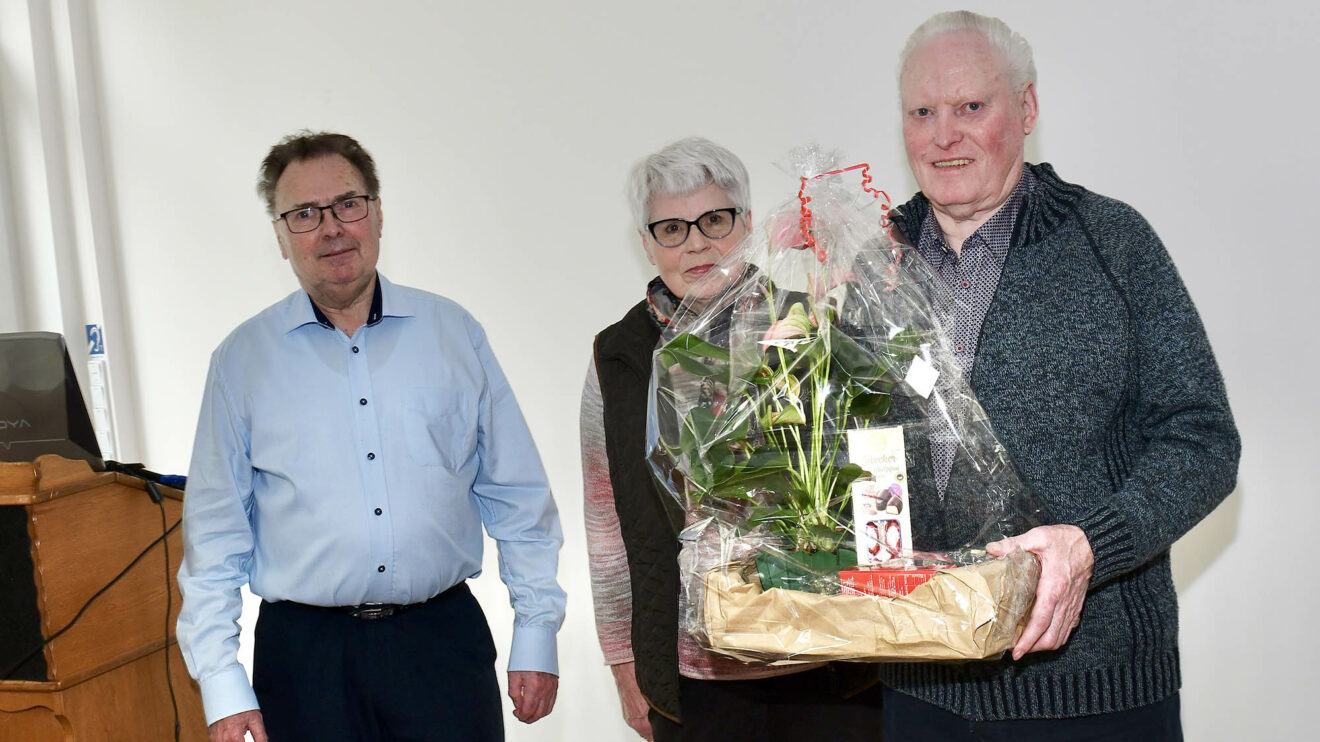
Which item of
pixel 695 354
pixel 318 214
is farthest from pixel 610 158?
pixel 695 354

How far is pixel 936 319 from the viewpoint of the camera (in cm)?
131

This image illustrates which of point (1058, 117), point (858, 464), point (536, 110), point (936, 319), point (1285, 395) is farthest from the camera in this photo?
point (536, 110)

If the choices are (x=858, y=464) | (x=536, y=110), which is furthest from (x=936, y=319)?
(x=536, y=110)

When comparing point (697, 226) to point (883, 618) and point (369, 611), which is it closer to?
point (369, 611)

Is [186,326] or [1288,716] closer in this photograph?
[1288,716]

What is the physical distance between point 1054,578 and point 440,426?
1.41 meters

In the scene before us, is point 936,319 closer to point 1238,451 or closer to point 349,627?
point 1238,451

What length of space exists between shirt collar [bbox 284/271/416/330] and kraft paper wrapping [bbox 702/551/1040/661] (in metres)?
1.33

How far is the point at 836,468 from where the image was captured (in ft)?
3.96

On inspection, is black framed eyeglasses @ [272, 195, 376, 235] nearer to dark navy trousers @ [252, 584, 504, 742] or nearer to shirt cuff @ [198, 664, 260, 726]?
dark navy trousers @ [252, 584, 504, 742]

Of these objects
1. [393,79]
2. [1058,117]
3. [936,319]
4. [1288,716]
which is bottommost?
[1288,716]

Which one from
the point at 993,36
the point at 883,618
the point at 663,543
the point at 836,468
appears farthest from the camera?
the point at 663,543

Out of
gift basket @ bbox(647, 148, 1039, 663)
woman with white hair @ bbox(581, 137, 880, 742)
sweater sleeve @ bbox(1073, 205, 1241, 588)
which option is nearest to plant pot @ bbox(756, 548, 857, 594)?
gift basket @ bbox(647, 148, 1039, 663)

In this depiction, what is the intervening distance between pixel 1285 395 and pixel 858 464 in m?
2.22
